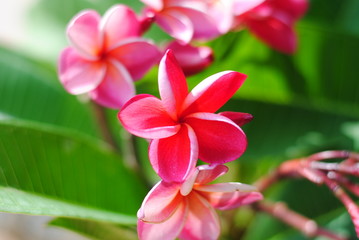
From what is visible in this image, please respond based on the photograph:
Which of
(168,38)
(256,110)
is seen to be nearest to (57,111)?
(168,38)

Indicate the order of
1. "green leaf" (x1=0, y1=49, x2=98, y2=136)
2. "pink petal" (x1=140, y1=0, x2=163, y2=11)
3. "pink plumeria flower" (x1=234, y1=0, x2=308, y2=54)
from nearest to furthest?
"pink petal" (x1=140, y1=0, x2=163, y2=11) < "pink plumeria flower" (x1=234, y1=0, x2=308, y2=54) < "green leaf" (x1=0, y1=49, x2=98, y2=136)

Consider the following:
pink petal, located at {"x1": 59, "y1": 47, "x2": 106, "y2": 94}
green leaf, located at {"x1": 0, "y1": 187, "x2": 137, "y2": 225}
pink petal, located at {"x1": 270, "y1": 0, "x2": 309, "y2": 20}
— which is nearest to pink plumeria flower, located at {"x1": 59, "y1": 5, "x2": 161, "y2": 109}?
pink petal, located at {"x1": 59, "y1": 47, "x2": 106, "y2": 94}

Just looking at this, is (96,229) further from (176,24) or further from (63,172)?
(176,24)

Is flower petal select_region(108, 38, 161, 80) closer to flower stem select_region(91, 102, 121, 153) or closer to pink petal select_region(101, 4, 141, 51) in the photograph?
pink petal select_region(101, 4, 141, 51)

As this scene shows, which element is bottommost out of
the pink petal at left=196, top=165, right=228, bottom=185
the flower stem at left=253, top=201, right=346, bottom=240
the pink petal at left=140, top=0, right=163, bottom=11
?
the flower stem at left=253, top=201, right=346, bottom=240

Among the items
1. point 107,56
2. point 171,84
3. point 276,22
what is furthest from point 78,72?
point 276,22

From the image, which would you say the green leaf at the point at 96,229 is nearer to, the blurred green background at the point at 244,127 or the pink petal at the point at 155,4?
the blurred green background at the point at 244,127
